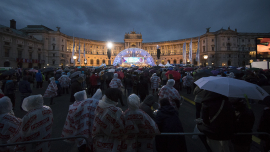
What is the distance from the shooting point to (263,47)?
1836 cm

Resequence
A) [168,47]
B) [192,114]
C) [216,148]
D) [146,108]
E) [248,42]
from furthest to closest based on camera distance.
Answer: [168,47] < [248,42] < [192,114] < [146,108] < [216,148]

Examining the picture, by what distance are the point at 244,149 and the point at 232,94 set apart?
1255mm

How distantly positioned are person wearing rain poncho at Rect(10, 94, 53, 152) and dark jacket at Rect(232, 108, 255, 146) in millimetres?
3602

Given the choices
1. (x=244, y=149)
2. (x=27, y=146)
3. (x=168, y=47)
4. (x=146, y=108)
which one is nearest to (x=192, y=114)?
(x=244, y=149)

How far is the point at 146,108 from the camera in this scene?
3.07 m

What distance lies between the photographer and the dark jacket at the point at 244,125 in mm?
2484

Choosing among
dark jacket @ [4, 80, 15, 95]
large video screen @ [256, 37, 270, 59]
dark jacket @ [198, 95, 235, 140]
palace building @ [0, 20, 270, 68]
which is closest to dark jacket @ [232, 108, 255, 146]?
dark jacket @ [198, 95, 235, 140]

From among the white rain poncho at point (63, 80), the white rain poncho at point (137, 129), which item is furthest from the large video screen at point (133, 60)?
the white rain poncho at point (137, 129)

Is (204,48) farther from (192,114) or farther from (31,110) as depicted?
(31,110)

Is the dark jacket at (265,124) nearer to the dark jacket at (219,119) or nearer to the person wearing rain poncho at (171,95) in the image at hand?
the dark jacket at (219,119)

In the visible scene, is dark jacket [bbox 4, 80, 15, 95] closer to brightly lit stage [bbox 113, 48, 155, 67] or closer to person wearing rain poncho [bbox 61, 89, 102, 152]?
person wearing rain poncho [bbox 61, 89, 102, 152]

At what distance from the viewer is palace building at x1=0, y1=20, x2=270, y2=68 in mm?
35625

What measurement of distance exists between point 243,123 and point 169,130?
139cm

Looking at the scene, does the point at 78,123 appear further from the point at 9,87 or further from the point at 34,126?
the point at 9,87
